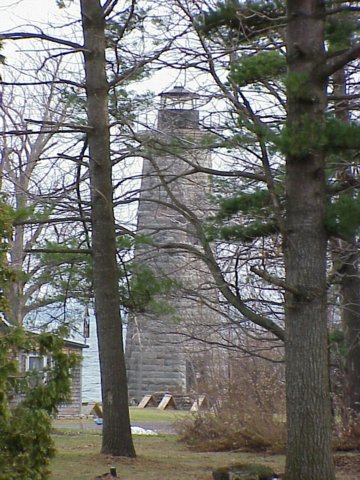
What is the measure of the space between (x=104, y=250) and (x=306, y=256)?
163 inches

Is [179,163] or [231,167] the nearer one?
[231,167]

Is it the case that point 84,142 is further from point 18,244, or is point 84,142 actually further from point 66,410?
point 66,410

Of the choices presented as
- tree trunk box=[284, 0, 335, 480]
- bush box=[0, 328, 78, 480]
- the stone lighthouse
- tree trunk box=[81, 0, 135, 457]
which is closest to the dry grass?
tree trunk box=[81, 0, 135, 457]

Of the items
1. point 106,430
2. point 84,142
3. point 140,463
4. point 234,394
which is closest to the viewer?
point 140,463

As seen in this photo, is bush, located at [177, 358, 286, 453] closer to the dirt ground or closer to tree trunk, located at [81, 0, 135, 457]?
the dirt ground

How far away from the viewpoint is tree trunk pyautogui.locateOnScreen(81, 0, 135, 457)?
1265 cm

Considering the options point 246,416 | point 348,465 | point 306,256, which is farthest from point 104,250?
point 246,416

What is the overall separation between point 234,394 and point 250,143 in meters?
6.86

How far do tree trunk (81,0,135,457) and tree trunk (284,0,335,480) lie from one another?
12.4ft

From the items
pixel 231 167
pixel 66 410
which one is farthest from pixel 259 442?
pixel 66 410

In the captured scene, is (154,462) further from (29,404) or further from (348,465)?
(29,404)

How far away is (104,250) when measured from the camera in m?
12.9

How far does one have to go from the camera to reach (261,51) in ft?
40.5

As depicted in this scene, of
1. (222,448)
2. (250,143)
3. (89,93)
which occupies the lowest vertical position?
(222,448)
